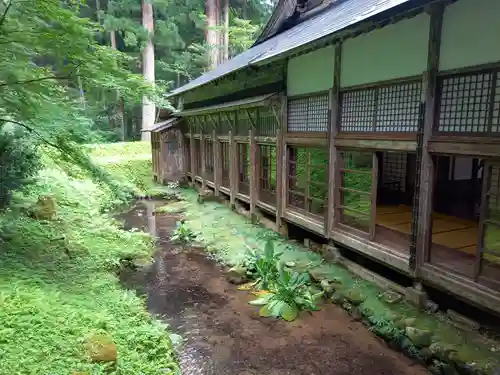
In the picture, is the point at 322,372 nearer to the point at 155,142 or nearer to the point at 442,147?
the point at 442,147

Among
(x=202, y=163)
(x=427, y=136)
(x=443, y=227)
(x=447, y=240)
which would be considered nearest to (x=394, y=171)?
(x=443, y=227)

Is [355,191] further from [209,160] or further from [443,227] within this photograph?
[209,160]

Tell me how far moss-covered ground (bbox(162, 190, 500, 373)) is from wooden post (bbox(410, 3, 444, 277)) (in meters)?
0.88

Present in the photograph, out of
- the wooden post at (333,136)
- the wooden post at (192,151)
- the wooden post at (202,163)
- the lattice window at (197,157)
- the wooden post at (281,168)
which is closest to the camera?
the wooden post at (333,136)

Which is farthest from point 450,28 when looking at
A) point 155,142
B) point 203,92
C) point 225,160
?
point 155,142

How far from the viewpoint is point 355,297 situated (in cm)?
741

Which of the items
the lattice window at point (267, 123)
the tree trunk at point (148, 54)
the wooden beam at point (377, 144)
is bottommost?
the wooden beam at point (377, 144)

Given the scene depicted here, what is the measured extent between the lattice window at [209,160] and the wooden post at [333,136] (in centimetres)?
994

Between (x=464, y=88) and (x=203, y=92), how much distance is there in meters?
14.0

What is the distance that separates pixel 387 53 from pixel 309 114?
2890mm

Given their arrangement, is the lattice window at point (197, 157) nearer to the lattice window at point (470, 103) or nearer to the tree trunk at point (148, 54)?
the tree trunk at point (148, 54)

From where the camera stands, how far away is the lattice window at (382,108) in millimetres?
6723

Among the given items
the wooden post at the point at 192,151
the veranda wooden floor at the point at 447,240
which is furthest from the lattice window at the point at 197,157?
the veranda wooden floor at the point at 447,240

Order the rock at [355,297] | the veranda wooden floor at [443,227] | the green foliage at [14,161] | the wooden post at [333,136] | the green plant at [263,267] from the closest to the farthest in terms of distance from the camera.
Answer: the rock at [355,297], the veranda wooden floor at [443,227], the green foliage at [14,161], the wooden post at [333,136], the green plant at [263,267]
